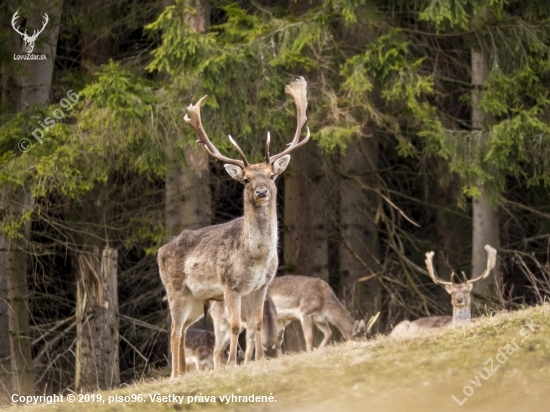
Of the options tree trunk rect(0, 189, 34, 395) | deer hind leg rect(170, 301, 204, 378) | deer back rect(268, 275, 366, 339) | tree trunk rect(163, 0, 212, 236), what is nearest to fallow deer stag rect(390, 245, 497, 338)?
deer back rect(268, 275, 366, 339)

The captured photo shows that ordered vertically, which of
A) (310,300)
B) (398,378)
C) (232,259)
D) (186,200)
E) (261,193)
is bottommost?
(310,300)

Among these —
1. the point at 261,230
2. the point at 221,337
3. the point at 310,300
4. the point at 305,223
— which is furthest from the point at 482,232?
the point at 261,230

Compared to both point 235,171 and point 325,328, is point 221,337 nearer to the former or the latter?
point 235,171

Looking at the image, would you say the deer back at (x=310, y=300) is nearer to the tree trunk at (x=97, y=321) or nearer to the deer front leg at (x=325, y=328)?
the deer front leg at (x=325, y=328)

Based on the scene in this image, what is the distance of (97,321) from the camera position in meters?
15.8

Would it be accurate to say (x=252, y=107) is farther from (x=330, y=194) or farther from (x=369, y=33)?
(x=330, y=194)

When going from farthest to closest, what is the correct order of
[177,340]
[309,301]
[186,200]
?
[186,200], [309,301], [177,340]

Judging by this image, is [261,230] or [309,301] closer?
[261,230]

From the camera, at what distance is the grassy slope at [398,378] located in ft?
28.3

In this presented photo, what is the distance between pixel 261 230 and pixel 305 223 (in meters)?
7.50

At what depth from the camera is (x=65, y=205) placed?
16406 mm

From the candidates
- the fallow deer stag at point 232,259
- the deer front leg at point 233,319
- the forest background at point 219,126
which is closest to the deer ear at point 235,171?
the fallow deer stag at point 232,259

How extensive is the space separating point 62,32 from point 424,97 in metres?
7.10

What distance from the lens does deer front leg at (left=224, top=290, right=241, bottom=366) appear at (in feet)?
37.0
